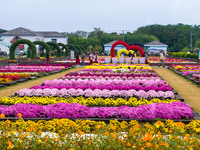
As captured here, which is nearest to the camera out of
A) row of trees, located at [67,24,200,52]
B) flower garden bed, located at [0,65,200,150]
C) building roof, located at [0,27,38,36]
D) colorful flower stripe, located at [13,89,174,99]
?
flower garden bed, located at [0,65,200,150]

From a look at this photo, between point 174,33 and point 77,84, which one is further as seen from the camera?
point 174,33

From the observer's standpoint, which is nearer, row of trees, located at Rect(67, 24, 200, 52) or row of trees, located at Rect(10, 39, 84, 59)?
row of trees, located at Rect(10, 39, 84, 59)

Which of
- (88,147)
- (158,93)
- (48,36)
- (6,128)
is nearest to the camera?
(88,147)

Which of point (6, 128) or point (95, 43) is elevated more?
point (95, 43)

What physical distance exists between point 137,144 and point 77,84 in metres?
8.84

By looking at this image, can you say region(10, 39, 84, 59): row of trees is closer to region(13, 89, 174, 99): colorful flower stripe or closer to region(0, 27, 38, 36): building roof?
region(0, 27, 38, 36): building roof

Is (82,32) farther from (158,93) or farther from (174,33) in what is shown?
(158,93)

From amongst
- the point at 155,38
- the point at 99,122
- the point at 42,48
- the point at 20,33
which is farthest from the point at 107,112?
the point at 155,38

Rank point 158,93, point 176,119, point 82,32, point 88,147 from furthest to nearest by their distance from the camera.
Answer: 1. point 82,32
2. point 158,93
3. point 176,119
4. point 88,147

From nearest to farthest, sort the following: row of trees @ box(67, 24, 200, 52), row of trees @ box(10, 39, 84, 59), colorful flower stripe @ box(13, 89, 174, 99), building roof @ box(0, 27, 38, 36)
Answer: colorful flower stripe @ box(13, 89, 174, 99) < row of trees @ box(10, 39, 84, 59) < building roof @ box(0, 27, 38, 36) < row of trees @ box(67, 24, 200, 52)

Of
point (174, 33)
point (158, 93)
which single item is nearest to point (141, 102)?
point (158, 93)

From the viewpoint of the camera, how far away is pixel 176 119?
7.35 meters

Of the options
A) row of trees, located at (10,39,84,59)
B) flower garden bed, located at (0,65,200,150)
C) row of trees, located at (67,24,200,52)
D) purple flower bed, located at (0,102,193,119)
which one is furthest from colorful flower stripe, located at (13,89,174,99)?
row of trees, located at (67,24,200,52)

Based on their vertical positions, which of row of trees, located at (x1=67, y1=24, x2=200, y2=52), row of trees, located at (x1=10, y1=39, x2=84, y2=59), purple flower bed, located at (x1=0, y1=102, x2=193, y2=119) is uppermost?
row of trees, located at (x1=67, y1=24, x2=200, y2=52)
